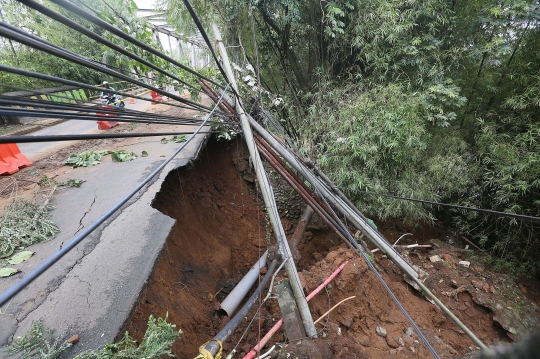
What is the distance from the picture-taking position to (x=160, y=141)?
6.80 metres

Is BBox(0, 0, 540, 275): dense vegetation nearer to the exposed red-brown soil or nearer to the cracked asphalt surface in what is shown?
the exposed red-brown soil

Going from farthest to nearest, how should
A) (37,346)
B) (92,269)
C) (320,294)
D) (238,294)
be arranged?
(238,294)
(320,294)
(92,269)
(37,346)

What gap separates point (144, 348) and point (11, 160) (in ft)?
19.9

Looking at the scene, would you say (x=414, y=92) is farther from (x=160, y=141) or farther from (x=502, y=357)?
(x=160, y=141)

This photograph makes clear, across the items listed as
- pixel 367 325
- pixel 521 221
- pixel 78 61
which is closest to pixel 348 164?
pixel 367 325

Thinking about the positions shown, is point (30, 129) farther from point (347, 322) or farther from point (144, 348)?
point (347, 322)

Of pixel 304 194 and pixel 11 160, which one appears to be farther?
pixel 11 160

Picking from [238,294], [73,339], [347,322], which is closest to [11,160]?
[73,339]

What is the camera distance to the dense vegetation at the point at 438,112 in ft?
14.4

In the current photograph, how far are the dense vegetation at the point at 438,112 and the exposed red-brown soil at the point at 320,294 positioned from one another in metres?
1.11

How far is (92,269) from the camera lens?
9.87 ft

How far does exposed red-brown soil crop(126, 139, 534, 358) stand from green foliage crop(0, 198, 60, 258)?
1.44 meters

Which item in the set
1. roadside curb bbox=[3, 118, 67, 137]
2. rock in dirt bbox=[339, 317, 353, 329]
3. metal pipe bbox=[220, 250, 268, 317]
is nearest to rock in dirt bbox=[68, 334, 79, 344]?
metal pipe bbox=[220, 250, 268, 317]

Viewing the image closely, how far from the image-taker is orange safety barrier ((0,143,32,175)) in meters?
5.53
